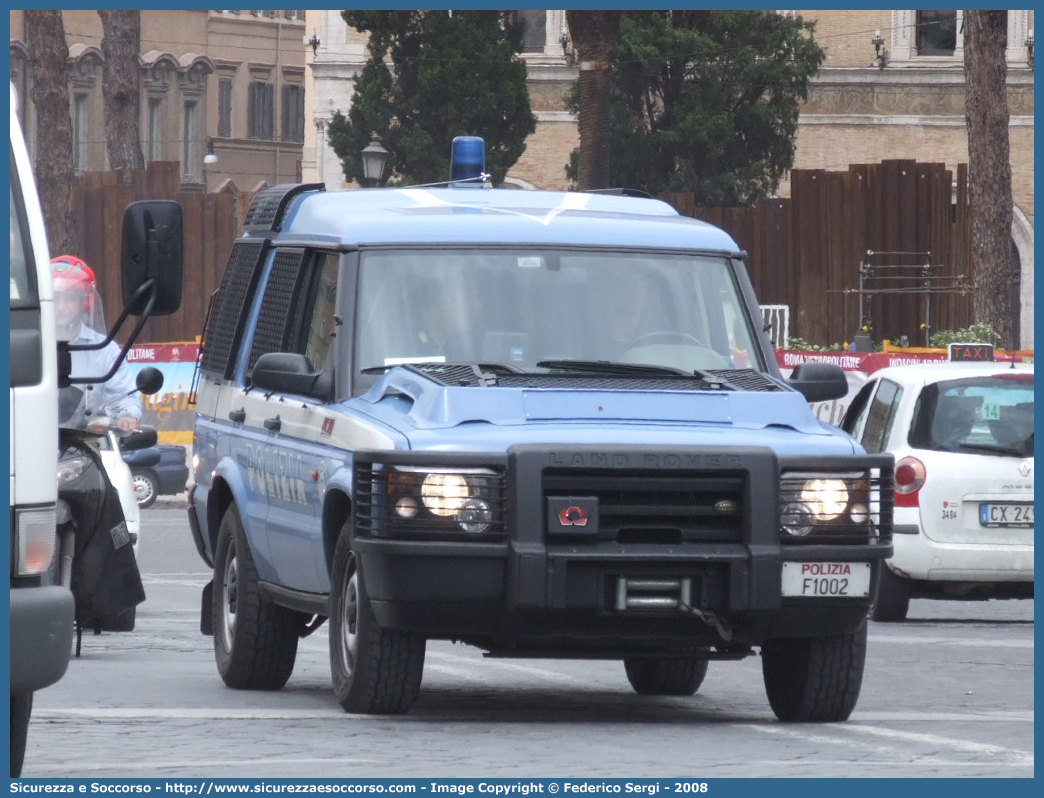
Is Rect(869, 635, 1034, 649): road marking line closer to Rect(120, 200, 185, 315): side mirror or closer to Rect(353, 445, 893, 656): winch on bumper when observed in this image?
Rect(353, 445, 893, 656): winch on bumper

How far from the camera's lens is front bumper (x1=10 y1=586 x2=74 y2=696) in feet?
21.5

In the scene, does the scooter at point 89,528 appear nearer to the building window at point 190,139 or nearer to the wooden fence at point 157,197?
the wooden fence at point 157,197

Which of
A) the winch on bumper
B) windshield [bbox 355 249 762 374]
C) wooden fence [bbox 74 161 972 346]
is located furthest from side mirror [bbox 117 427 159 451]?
wooden fence [bbox 74 161 972 346]

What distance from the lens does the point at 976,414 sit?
1541cm

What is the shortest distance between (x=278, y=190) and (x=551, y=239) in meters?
1.91

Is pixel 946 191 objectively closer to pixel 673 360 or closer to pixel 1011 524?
pixel 1011 524

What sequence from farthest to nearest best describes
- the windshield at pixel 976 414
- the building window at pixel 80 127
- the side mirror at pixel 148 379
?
the building window at pixel 80 127
the windshield at pixel 976 414
the side mirror at pixel 148 379

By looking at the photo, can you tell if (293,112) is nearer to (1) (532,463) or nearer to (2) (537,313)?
(2) (537,313)

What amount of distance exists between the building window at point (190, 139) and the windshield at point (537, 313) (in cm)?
6918

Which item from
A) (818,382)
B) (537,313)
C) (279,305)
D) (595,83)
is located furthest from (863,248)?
(537,313)

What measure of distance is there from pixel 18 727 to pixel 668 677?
428cm

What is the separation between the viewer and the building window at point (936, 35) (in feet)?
182

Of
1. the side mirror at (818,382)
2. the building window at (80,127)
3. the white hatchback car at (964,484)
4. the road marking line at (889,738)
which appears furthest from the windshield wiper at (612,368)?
the building window at (80,127)
